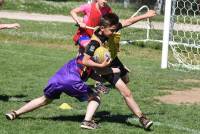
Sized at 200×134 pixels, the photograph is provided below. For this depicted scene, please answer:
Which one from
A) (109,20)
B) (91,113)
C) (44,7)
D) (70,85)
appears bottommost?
(44,7)

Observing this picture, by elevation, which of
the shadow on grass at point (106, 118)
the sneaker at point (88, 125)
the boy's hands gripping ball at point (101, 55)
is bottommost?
the shadow on grass at point (106, 118)

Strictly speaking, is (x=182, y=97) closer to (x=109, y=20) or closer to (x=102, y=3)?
(x=102, y=3)

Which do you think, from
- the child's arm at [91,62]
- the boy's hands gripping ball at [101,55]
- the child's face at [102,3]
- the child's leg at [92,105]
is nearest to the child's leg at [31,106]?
the child's leg at [92,105]

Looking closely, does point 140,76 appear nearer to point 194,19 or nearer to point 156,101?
point 156,101

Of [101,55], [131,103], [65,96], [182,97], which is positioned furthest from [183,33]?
[101,55]

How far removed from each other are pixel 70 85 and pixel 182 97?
3.36 m

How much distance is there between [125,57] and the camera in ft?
53.3

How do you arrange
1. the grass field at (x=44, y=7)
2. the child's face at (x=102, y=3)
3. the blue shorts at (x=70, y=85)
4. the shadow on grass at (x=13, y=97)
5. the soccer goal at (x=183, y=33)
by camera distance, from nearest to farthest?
the blue shorts at (x=70, y=85) < the child's face at (x=102, y=3) < the shadow on grass at (x=13, y=97) < the soccer goal at (x=183, y=33) < the grass field at (x=44, y=7)

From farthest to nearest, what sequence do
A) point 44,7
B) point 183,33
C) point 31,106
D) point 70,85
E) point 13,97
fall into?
point 44,7, point 183,33, point 13,97, point 31,106, point 70,85

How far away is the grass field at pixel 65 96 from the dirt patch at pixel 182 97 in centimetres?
20

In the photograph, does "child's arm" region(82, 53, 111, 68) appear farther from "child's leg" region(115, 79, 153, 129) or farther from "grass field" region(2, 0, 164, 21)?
"grass field" region(2, 0, 164, 21)

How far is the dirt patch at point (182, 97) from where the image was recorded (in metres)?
9.93

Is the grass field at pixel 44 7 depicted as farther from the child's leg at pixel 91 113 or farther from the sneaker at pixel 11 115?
the child's leg at pixel 91 113

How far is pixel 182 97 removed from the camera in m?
10.4
